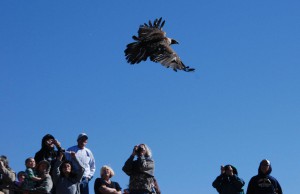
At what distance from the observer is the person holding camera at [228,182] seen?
1405cm

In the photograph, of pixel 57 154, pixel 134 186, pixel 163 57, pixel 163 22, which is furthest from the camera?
pixel 163 22

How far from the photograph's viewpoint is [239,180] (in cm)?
1407

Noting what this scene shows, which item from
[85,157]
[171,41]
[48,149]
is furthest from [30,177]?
[171,41]

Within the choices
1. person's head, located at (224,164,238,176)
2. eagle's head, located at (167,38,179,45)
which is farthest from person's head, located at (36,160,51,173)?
eagle's head, located at (167,38,179,45)

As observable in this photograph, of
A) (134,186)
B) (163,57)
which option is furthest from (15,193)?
(163,57)

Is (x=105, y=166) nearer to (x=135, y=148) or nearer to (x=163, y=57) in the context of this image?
(x=135, y=148)

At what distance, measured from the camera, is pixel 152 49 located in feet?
54.7

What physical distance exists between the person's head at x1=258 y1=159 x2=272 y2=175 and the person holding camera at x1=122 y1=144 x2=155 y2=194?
246 centimetres

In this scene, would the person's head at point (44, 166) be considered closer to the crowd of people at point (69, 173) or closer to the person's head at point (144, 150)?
the crowd of people at point (69, 173)

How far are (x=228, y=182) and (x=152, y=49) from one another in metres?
3.88

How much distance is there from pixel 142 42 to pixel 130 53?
16.8 inches

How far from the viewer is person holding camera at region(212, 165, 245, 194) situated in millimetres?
14055

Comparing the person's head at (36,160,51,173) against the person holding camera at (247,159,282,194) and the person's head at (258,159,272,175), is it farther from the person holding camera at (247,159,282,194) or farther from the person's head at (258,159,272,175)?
the person's head at (258,159,272,175)

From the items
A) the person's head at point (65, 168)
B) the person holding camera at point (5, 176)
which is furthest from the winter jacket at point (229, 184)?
the person holding camera at point (5, 176)
